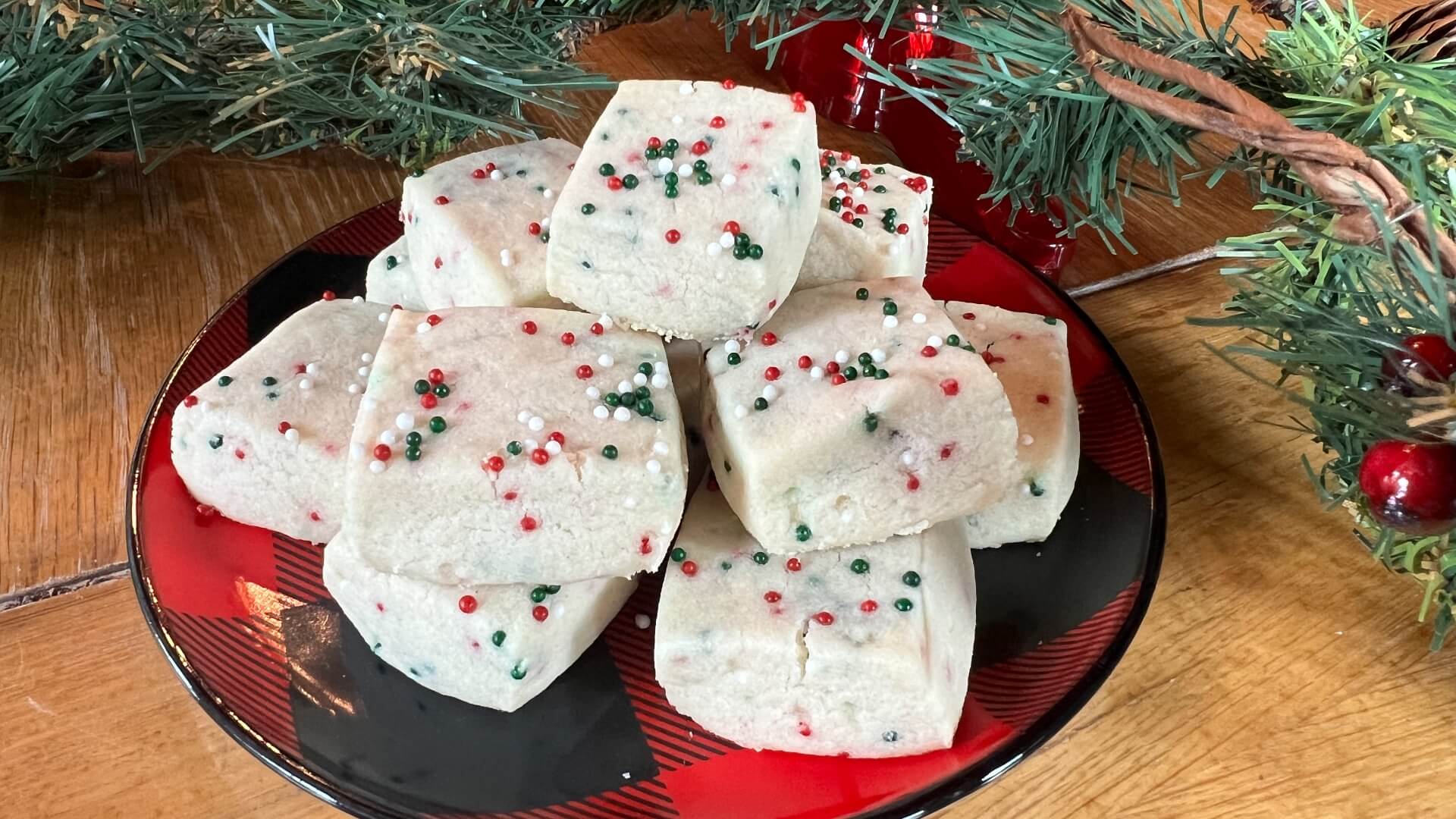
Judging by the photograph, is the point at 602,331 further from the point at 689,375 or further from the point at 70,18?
the point at 70,18

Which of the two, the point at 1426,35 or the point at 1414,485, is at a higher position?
the point at 1426,35

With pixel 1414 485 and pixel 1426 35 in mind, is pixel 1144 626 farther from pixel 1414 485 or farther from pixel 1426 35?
pixel 1426 35

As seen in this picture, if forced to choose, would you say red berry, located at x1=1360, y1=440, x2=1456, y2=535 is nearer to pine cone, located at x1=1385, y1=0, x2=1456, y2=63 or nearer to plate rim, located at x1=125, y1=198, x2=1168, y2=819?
plate rim, located at x1=125, y1=198, x2=1168, y2=819

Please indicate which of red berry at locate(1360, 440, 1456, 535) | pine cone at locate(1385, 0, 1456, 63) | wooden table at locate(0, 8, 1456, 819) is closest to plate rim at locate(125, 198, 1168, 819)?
wooden table at locate(0, 8, 1456, 819)

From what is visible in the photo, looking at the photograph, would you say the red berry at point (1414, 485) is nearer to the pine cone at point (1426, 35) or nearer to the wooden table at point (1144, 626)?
the wooden table at point (1144, 626)

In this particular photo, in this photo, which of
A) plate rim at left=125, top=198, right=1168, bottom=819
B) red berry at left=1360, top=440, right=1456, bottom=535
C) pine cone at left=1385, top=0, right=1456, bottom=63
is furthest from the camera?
pine cone at left=1385, top=0, right=1456, bottom=63

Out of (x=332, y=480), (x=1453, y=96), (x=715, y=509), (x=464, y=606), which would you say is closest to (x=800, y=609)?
(x=715, y=509)

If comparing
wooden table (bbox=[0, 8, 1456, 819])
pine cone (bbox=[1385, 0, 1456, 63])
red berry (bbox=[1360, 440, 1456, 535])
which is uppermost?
pine cone (bbox=[1385, 0, 1456, 63])

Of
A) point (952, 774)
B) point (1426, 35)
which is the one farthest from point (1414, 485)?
point (1426, 35)
